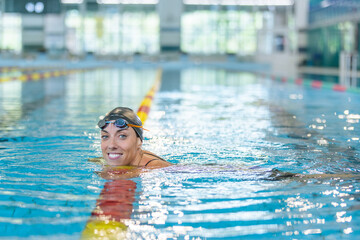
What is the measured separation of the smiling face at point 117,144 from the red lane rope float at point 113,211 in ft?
0.23

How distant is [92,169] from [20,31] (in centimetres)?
4080

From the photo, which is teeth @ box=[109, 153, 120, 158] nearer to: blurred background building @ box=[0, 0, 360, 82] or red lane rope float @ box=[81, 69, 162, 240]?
red lane rope float @ box=[81, 69, 162, 240]

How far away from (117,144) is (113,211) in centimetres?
78

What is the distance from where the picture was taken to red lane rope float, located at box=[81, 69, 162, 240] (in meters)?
2.37

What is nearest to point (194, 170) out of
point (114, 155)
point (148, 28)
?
point (114, 155)

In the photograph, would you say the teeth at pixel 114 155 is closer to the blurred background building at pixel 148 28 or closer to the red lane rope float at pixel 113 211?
the red lane rope float at pixel 113 211

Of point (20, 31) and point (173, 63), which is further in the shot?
point (20, 31)

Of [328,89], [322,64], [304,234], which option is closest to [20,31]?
[322,64]

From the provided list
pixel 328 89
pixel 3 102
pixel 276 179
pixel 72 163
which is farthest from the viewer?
pixel 328 89

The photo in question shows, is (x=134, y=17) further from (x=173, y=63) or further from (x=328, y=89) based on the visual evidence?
(x=328, y=89)

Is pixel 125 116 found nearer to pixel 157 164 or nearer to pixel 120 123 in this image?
pixel 120 123

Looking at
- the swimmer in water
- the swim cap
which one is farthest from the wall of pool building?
the swim cap

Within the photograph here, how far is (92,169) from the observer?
12.5ft

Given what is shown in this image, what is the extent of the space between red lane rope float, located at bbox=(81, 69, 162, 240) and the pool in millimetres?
15
